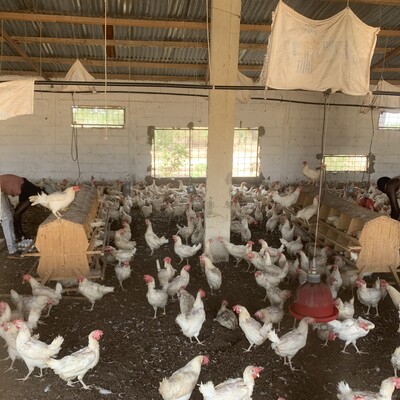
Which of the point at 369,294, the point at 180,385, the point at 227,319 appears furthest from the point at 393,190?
the point at 180,385

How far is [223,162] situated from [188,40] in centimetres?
561

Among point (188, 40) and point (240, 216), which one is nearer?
point (240, 216)

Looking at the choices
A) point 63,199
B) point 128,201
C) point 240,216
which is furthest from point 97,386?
point 128,201

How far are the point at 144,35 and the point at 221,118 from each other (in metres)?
5.30

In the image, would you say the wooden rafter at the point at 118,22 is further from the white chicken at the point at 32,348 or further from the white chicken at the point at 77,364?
the white chicken at the point at 77,364

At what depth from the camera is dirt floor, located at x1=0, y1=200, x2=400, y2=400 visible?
16.3ft

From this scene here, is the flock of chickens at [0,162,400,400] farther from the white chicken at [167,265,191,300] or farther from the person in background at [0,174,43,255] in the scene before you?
the person in background at [0,174,43,255]

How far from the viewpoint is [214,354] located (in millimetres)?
5660

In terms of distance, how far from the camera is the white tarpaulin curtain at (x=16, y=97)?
18.8 feet

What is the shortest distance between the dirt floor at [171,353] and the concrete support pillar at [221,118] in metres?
1.36

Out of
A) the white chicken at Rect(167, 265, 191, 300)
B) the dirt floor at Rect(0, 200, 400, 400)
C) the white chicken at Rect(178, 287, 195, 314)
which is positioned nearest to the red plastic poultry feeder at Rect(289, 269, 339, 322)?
the dirt floor at Rect(0, 200, 400, 400)

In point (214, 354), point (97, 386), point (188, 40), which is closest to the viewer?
point (97, 386)

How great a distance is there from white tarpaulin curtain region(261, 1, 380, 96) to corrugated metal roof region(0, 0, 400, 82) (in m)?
4.81

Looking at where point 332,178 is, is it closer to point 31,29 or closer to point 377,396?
point 31,29
